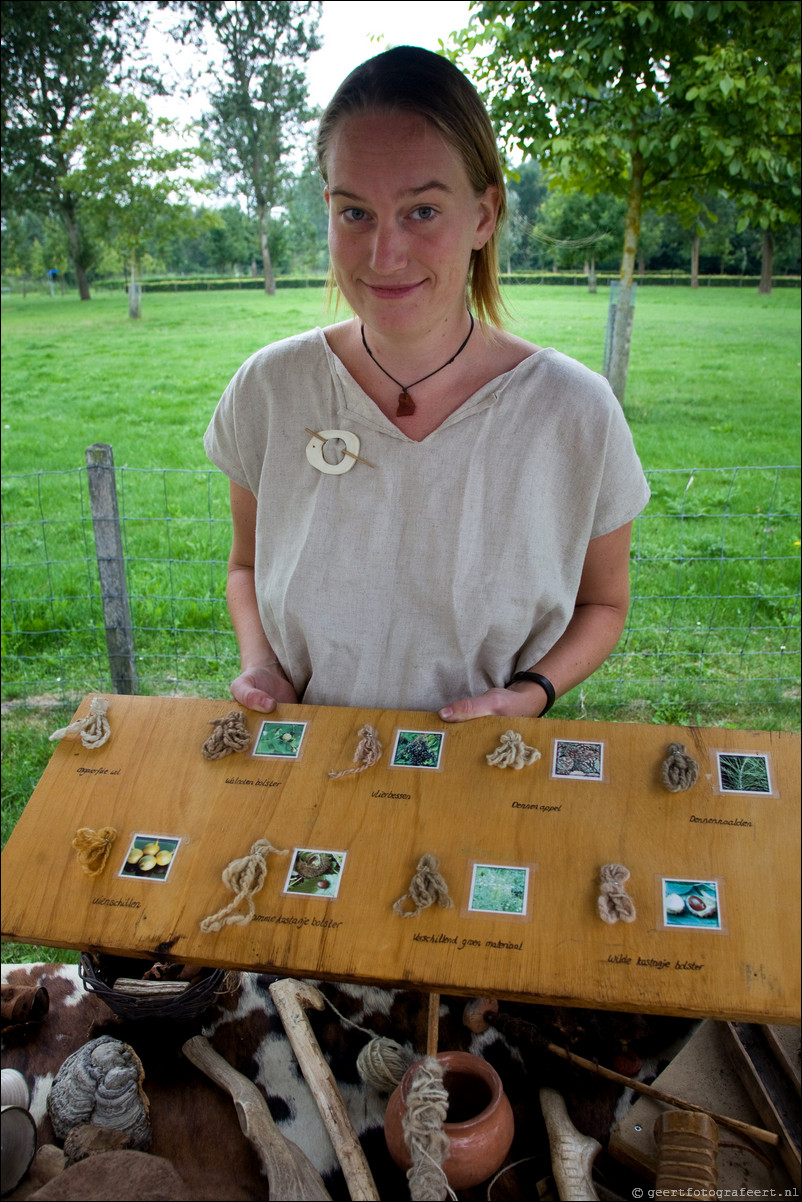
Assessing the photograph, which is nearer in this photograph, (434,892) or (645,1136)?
(434,892)

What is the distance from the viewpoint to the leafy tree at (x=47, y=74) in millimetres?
3074

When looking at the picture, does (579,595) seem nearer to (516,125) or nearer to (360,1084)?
(360,1084)

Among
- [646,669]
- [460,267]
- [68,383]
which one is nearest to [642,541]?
[646,669]

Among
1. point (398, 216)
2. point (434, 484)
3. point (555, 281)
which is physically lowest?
point (434, 484)

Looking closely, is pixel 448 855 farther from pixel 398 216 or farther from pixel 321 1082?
pixel 398 216

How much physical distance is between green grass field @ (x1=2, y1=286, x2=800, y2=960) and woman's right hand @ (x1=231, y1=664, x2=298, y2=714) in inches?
26.5

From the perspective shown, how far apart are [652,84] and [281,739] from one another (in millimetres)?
4013

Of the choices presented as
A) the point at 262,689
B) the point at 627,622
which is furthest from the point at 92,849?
the point at 627,622

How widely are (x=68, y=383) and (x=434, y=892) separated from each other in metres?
7.88

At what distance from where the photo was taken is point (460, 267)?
123cm

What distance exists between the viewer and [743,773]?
3.55 ft

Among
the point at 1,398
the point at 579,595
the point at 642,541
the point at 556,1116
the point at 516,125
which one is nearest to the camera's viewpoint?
the point at 556,1116

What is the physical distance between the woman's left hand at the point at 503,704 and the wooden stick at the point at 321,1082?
0.65 metres

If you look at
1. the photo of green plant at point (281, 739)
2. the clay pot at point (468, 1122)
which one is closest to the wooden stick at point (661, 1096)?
the clay pot at point (468, 1122)
